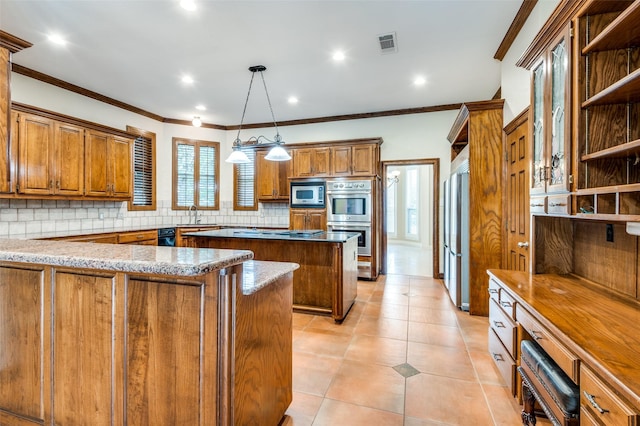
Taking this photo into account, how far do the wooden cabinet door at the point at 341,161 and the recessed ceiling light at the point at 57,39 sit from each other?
145 inches

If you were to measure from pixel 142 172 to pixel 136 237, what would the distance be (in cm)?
146

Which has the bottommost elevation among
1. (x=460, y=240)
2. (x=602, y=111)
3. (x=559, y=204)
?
(x=460, y=240)

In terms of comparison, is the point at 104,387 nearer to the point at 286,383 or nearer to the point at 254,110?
the point at 286,383

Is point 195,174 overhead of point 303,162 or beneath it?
beneath

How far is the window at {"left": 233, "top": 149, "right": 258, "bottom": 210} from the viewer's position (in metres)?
6.32

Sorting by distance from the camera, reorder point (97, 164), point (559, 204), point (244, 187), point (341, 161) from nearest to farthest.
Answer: point (559, 204), point (97, 164), point (341, 161), point (244, 187)

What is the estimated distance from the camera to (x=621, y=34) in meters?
1.36

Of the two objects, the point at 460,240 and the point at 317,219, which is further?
the point at 317,219

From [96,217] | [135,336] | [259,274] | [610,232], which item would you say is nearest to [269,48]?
[259,274]

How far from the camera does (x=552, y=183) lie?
1.79 metres

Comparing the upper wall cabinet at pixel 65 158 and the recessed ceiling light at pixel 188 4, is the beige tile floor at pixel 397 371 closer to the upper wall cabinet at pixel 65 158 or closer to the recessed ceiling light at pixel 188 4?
the recessed ceiling light at pixel 188 4

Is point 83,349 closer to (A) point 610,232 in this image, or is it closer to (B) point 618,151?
(B) point 618,151

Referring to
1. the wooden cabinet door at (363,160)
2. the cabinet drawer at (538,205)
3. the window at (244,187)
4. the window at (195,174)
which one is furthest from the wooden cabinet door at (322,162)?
the cabinet drawer at (538,205)

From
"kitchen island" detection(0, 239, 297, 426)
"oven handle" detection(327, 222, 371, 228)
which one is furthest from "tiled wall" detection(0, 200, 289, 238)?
"kitchen island" detection(0, 239, 297, 426)
